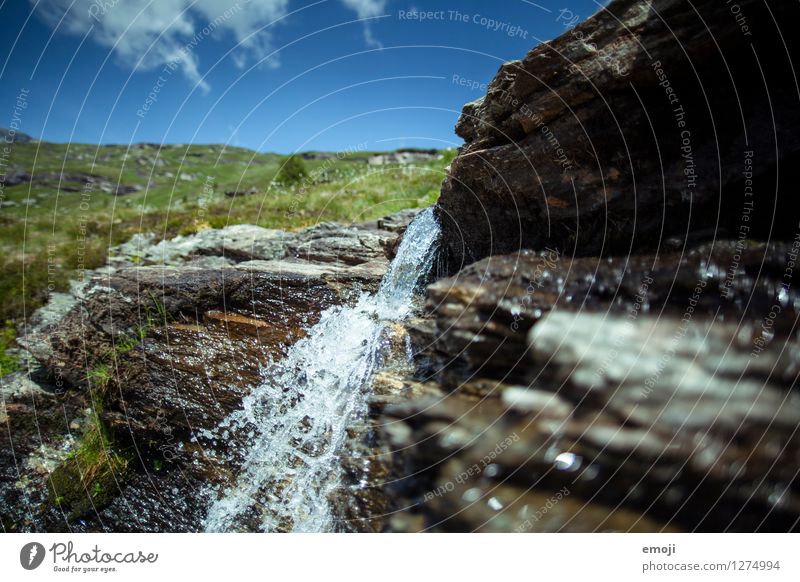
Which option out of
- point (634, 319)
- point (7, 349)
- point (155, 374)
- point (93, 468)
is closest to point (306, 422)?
point (155, 374)

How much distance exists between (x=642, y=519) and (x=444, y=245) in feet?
19.3

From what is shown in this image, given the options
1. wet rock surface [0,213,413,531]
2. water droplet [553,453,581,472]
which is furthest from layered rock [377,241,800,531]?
wet rock surface [0,213,413,531]

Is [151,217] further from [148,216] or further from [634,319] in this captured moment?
[634,319]

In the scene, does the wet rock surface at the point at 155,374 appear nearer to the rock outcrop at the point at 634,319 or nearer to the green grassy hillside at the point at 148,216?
the green grassy hillside at the point at 148,216

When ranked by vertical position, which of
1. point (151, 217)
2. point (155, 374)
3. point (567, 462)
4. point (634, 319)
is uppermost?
point (151, 217)

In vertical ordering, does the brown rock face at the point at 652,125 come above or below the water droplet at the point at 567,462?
above

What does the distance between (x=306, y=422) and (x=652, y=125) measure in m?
5.96

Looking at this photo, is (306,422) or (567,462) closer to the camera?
(567,462)

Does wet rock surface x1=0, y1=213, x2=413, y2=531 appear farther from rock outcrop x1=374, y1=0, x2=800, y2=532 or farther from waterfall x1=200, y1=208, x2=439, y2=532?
rock outcrop x1=374, y1=0, x2=800, y2=532

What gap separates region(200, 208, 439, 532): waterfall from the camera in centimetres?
501

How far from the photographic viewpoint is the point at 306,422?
18.7ft

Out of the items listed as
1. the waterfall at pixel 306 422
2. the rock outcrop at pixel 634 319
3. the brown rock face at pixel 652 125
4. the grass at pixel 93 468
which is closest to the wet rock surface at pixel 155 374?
the grass at pixel 93 468

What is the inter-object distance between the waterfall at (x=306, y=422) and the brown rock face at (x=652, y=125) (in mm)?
3203

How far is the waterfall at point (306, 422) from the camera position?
5008 mm
